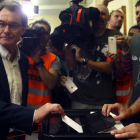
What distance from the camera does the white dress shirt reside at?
0.89 meters

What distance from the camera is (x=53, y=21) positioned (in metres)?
6.25

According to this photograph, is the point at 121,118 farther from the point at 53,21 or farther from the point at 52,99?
the point at 53,21

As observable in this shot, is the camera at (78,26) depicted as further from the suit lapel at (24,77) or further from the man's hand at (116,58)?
the suit lapel at (24,77)

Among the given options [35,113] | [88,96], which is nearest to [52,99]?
[88,96]

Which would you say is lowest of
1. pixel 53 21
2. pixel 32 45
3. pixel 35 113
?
pixel 35 113

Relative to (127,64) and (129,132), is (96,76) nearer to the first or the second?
(127,64)

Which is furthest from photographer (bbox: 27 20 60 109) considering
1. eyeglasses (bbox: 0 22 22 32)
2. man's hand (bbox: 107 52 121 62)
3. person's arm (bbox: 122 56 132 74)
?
person's arm (bbox: 122 56 132 74)

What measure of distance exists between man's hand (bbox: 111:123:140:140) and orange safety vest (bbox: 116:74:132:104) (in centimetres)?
78

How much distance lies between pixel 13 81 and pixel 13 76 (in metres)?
0.03

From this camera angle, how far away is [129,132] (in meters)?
0.64

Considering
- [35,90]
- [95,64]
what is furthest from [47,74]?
[95,64]

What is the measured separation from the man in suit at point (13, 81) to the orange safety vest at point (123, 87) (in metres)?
0.79

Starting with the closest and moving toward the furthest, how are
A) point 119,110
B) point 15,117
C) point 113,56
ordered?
point 15,117 → point 119,110 → point 113,56

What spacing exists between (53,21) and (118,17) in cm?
446
